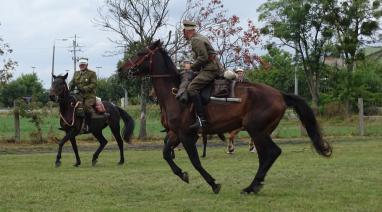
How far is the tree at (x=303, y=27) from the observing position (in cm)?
3959

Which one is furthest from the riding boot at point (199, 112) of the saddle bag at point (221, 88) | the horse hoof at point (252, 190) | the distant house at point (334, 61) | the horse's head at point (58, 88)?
the distant house at point (334, 61)

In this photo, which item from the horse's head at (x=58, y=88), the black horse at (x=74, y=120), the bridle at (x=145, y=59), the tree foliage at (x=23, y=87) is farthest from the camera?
the tree foliage at (x=23, y=87)

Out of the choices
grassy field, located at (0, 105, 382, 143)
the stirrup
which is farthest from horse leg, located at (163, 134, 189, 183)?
grassy field, located at (0, 105, 382, 143)

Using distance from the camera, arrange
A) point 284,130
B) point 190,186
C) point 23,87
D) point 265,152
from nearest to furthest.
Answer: point 265,152
point 190,186
point 284,130
point 23,87

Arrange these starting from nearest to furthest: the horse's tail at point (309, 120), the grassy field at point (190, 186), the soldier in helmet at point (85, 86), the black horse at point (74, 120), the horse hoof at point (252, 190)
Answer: the grassy field at point (190, 186) < the horse hoof at point (252, 190) < the horse's tail at point (309, 120) < the black horse at point (74, 120) < the soldier in helmet at point (85, 86)

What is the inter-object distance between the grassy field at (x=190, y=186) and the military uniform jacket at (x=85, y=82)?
1.96 meters

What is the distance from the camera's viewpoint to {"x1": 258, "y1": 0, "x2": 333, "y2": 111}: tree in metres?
39.6

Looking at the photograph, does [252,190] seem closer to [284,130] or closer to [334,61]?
[284,130]

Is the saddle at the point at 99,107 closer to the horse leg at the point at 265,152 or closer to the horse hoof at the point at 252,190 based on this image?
the horse leg at the point at 265,152

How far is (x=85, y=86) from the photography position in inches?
654

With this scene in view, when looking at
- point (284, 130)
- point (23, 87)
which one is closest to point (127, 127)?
point (284, 130)

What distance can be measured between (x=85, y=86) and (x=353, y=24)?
93.9 ft

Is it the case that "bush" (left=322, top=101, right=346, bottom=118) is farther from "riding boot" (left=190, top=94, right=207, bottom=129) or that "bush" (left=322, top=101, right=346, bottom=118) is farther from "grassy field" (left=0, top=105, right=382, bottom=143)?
"riding boot" (left=190, top=94, right=207, bottom=129)

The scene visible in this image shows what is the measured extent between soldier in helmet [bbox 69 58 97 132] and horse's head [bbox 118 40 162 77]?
5.60 meters
